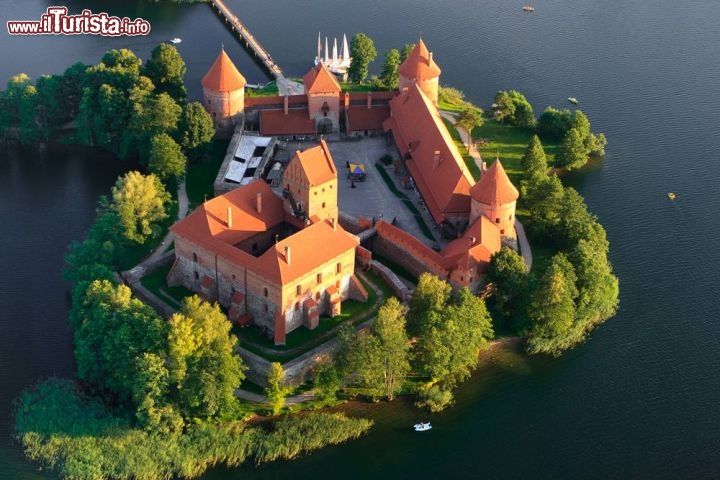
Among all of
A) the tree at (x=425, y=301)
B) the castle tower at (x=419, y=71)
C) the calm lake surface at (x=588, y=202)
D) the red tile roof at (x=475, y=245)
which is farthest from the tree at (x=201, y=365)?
the castle tower at (x=419, y=71)

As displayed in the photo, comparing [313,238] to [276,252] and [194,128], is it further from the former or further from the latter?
[194,128]

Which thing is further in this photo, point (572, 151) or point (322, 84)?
point (572, 151)

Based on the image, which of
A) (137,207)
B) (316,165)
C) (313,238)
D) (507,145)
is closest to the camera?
(313,238)

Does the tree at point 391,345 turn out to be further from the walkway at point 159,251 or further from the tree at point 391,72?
the tree at point 391,72

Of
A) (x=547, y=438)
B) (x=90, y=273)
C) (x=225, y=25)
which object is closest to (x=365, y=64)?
(x=225, y=25)

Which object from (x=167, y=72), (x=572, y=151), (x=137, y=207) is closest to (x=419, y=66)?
(x=572, y=151)
